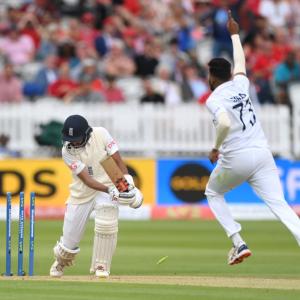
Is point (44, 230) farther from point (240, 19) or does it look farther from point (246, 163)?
point (240, 19)

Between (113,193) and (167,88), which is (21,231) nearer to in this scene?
(113,193)

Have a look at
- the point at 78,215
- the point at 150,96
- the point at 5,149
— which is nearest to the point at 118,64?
the point at 150,96

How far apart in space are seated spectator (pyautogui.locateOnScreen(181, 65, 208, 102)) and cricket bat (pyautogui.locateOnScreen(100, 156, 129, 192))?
1004cm

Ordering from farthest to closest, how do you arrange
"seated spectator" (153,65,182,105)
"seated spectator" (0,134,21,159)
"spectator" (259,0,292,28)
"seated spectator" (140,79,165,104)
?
1. "spectator" (259,0,292,28)
2. "seated spectator" (153,65,182,105)
3. "seated spectator" (140,79,165,104)
4. "seated spectator" (0,134,21,159)

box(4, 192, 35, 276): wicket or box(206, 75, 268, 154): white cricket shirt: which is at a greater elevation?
box(206, 75, 268, 154): white cricket shirt

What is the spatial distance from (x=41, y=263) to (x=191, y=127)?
7926 mm

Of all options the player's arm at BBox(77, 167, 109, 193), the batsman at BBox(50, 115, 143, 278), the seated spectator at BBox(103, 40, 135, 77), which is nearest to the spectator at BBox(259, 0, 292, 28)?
the seated spectator at BBox(103, 40, 135, 77)

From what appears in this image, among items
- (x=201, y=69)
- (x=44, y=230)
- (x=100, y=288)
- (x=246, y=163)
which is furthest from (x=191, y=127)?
(x=100, y=288)

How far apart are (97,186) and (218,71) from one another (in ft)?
4.60

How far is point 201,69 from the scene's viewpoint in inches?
795

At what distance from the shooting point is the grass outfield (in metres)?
8.48

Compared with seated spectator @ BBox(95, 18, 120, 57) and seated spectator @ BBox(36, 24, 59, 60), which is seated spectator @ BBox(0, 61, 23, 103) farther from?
seated spectator @ BBox(95, 18, 120, 57)

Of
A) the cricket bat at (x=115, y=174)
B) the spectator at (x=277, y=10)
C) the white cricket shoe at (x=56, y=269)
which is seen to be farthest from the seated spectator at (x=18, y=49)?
the cricket bat at (x=115, y=174)

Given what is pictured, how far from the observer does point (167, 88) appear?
64.1 feet
